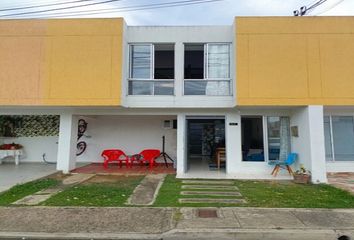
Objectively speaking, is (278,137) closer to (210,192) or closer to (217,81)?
(217,81)

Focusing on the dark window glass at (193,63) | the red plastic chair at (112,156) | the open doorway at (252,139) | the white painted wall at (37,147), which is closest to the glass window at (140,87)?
the dark window glass at (193,63)

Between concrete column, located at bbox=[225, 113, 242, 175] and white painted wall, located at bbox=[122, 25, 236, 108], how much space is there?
3.49 feet

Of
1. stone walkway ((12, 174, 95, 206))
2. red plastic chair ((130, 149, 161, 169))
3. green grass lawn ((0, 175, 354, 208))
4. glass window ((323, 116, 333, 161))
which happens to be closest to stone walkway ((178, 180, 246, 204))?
green grass lawn ((0, 175, 354, 208))

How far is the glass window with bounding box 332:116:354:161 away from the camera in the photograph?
37.7 ft

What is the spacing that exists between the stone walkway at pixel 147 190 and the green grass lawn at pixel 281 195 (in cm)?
21

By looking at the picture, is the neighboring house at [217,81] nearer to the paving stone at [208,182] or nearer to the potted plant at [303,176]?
the potted plant at [303,176]

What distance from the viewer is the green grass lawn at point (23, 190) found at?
285 inches

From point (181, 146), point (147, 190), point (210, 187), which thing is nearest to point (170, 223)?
point (147, 190)

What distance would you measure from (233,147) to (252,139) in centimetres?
161

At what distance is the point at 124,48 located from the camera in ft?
35.1

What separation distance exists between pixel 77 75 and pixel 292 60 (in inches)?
318

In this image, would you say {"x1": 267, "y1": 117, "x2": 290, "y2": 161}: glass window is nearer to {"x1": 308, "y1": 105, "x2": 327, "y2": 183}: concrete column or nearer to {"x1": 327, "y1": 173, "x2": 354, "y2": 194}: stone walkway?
{"x1": 308, "y1": 105, "x2": 327, "y2": 183}: concrete column

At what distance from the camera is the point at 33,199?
7.25 m

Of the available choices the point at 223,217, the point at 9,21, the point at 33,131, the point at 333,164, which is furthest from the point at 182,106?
the point at 33,131
